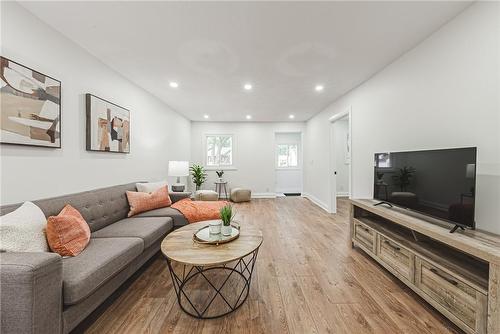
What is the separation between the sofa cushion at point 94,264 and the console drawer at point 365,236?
2.50m

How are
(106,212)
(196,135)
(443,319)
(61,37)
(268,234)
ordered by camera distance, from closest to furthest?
(443,319) → (61,37) → (106,212) → (268,234) → (196,135)

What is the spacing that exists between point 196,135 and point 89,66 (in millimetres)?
3995

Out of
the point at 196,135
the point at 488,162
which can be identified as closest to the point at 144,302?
the point at 488,162

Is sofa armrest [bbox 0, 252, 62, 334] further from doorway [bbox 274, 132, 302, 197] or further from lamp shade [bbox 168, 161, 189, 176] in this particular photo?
doorway [bbox 274, 132, 302, 197]

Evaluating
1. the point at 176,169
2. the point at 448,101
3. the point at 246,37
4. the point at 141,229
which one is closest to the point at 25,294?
the point at 141,229

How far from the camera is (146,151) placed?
3713 millimetres

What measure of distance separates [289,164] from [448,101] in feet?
18.4

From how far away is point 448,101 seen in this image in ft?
6.23

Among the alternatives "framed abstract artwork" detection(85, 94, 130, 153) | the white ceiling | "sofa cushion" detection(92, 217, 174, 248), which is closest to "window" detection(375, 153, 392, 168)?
the white ceiling

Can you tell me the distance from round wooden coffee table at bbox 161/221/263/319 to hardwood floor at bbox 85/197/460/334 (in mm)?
85

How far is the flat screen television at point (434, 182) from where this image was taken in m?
1.51

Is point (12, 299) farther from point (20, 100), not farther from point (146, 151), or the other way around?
point (146, 151)

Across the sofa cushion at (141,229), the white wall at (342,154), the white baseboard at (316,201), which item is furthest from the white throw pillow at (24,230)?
the white wall at (342,154)

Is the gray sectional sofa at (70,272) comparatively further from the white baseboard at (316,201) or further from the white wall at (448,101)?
the white baseboard at (316,201)
